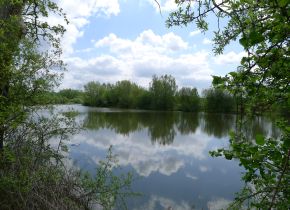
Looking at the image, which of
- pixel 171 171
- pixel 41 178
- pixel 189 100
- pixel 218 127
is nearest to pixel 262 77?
pixel 41 178

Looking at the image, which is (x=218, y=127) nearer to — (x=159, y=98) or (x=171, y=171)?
(x=171, y=171)

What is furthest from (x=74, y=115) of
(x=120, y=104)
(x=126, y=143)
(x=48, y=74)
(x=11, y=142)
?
(x=120, y=104)

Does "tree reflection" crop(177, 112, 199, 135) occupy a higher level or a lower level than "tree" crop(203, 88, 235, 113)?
lower

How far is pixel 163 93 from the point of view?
68062mm

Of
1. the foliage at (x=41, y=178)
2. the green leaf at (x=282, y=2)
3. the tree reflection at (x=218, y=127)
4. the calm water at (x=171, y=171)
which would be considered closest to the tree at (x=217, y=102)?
the tree reflection at (x=218, y=127)

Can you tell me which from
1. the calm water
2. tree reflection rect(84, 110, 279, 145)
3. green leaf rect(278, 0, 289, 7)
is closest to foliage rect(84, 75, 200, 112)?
tree reflection rect(84, 110, 279, 145)

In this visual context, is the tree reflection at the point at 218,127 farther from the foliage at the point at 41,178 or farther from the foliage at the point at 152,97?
the foliage at the point at 152,97

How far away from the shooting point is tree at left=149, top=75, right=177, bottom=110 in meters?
67.6

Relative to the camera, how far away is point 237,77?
2035mm

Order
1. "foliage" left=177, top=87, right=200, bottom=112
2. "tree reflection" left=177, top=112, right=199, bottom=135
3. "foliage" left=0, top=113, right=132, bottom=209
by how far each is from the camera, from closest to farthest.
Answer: "foliage" left=0, top=113, right=132, bottom=209
"tree reflection" left=177, top=112, right=199, bottom=135
"foliage" left=177, top=87, right=200, bottom=112

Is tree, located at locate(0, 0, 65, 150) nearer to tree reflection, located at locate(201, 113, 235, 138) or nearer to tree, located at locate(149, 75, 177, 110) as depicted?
tree reflection, located at locate(201, 113, 235, 138)

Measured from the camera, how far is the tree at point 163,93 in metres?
67.6

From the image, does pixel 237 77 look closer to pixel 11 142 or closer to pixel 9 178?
pixel 9 178

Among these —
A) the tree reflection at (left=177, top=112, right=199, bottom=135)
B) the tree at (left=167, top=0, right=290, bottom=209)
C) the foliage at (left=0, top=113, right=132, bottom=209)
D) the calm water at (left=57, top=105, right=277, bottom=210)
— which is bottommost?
the calm water at (left=57, top=105, right=277, bottom=210)
